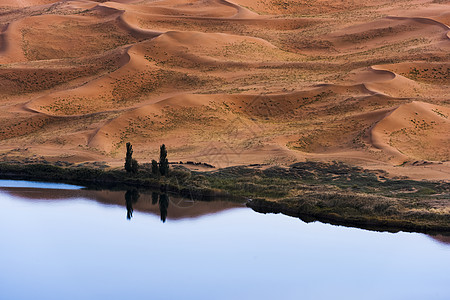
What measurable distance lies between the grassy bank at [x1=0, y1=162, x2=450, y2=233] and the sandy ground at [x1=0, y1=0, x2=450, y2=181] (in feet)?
9.16

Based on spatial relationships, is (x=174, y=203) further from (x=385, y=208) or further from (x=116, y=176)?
(x=385, y=208)

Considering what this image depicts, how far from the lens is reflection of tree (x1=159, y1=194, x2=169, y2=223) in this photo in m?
52.0

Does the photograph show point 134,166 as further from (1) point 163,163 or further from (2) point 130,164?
(1) point 163,163

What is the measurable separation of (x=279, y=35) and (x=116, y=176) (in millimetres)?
53433

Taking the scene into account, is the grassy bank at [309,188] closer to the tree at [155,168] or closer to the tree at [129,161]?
the tree at [155,168]

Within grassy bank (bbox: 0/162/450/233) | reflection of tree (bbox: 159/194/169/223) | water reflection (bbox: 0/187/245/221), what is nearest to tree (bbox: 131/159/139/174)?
grassy bank (bbox: 0/162/450/233)

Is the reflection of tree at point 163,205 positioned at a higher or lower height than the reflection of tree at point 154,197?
higher

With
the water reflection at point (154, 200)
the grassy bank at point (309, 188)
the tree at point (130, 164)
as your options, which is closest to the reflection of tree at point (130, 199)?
the water reflection at point (154, 200)

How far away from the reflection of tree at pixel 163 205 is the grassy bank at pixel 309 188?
3.51 feet

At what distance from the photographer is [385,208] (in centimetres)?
4862

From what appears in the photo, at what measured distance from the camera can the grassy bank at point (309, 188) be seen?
1886 inches

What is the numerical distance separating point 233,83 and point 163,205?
34678 mm

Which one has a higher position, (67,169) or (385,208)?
(385,208)

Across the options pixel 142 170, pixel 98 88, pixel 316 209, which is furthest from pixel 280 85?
pixel 316 209
